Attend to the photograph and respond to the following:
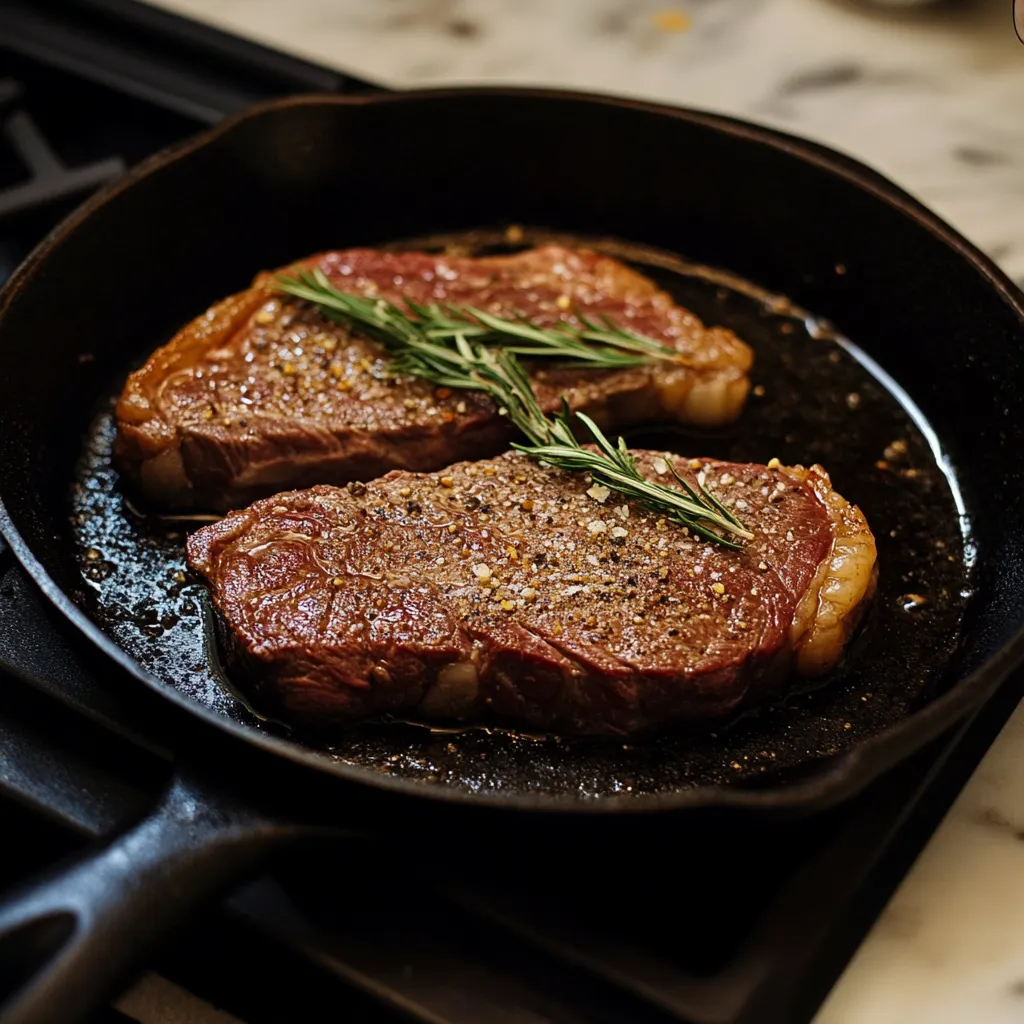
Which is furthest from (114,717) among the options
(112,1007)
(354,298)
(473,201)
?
(473,201)

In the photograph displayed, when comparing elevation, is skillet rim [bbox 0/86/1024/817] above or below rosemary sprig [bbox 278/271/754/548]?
below

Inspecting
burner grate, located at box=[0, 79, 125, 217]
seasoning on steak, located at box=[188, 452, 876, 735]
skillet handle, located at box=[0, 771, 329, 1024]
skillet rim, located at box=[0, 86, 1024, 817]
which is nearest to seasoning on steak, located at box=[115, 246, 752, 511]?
seasoning on steak, located at box=[188, 452, 876, 735]

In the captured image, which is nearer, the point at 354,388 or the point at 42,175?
the point at 354,388

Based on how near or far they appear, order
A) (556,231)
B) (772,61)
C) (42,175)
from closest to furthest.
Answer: (42,175)
(556,231)
(772,61)

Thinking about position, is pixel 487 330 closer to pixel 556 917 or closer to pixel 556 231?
pixel 556 231

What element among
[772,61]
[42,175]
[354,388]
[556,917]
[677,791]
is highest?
[772,61]

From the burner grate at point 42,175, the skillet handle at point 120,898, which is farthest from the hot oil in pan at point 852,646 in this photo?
the burner grate at point 42,175

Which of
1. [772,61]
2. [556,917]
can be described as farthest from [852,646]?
[772,61]

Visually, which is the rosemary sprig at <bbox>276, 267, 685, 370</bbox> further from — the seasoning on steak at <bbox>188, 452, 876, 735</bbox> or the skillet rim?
the skillet rim
